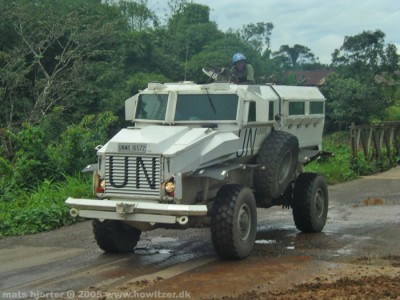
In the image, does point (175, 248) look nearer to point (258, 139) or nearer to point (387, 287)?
point (258, 139)

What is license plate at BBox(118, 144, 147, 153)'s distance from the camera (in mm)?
7961

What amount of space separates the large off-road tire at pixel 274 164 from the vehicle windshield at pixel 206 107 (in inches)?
29.7

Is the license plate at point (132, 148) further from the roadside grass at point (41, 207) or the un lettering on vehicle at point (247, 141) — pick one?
the roadside grass at point (41, 207)

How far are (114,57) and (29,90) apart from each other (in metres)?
4.46

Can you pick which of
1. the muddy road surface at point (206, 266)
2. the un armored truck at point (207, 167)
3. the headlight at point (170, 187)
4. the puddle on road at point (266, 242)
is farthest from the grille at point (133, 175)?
the puddle on road at point (266, 242)

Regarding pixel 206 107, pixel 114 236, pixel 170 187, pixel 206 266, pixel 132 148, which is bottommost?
pixel 206 266

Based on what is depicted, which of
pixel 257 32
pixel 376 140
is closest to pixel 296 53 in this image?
pixel 257 32

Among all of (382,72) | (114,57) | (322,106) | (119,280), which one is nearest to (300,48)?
(382,72)

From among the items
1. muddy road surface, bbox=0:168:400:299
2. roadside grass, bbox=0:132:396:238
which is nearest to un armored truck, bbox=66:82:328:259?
muddy road surface, bbox=0:168:400:299

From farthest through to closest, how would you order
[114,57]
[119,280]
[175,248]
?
[114,57]
[175,248]
[119,280]

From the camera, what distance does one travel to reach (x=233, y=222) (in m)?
8.03

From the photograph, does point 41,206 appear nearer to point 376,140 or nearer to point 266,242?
point 266,242

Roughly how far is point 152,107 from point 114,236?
1.93 m

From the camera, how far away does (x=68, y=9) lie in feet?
85.6
